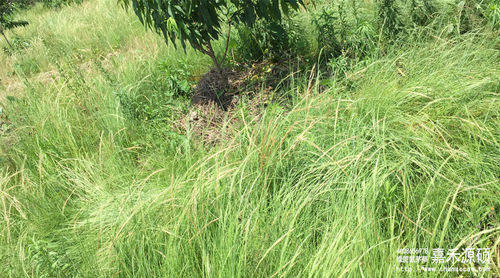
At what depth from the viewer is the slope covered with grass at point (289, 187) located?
58.6 inches

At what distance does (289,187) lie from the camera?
1753mm

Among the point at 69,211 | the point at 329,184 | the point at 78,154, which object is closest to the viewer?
the point at 329,184

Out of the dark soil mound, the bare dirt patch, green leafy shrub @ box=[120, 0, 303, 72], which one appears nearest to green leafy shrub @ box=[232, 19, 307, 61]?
the bare dirt patch

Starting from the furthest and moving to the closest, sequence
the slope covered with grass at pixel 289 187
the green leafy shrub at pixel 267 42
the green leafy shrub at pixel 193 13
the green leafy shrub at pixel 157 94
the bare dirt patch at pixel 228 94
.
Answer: the green leafy shrub at pixel 267 42 → the green leafy shrub at pixel 157 94 → the bare dirt patch at pixel 228 94 → the green leafy shrub at pixel 193 13 → the slope covered with grass at pixel 289 187

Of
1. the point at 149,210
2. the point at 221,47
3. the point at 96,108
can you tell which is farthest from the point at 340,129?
the point at 96,108

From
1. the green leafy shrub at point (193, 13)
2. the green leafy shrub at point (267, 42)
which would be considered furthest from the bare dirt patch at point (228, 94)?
the green leafy shrub at point (193, 13)

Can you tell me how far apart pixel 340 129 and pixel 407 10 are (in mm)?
2075

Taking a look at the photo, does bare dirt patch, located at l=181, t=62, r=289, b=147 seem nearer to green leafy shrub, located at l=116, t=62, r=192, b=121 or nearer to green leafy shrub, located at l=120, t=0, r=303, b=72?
green leafy shrub, located at l=116, t=62, r=192, b=121

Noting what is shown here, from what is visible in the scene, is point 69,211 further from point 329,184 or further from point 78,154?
point 329,184

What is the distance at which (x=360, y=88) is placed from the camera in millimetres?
2650

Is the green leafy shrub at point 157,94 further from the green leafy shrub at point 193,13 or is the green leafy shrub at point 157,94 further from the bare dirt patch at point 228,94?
the green leafy shrub at point 193,13

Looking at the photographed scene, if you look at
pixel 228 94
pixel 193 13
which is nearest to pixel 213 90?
pixel 228 94

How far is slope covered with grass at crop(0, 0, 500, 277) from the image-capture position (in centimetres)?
149

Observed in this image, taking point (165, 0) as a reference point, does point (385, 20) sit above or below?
below
